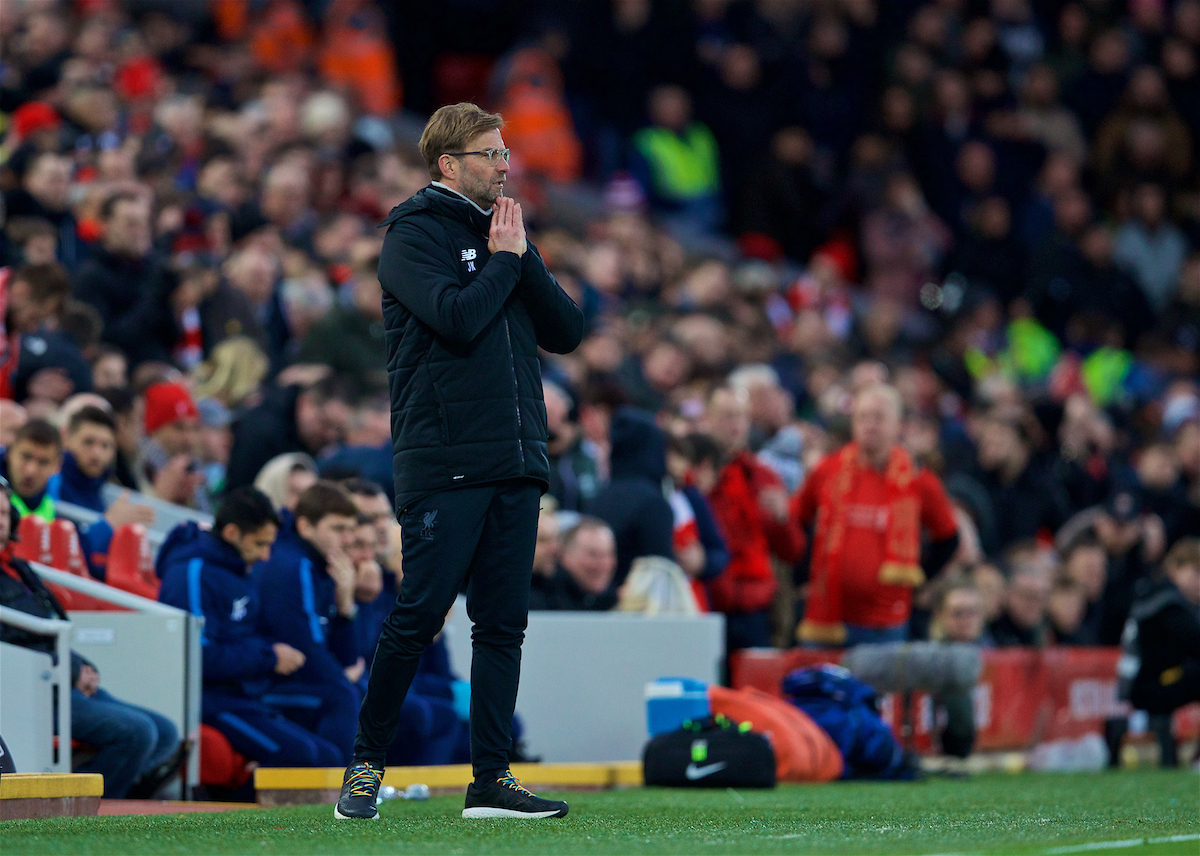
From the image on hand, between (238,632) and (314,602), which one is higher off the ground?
(314,602)

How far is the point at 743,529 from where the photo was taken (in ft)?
35.7

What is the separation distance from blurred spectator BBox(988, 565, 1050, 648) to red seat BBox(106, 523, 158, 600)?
6.13 m

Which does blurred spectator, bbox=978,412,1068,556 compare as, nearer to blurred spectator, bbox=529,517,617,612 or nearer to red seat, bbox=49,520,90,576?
blurred spectator, bbox=529,517,617,612

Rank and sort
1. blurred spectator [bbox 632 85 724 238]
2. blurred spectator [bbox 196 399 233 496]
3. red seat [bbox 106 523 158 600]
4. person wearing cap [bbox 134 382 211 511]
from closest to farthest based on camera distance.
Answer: red seat [bbox 106 523 158 600]
person wearing cap [bbox 134 382 211 511]
blurred spectator [bbox 196 399 233 496]
blurred spectator [bbox 632 85 724 238]

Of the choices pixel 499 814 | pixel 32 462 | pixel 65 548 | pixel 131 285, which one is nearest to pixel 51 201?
pixel 131 285

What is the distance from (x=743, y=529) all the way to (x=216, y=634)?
12.7ft

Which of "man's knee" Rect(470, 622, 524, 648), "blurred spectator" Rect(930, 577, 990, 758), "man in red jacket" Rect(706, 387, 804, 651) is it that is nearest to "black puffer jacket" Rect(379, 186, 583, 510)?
"man's knee" Rect(470, 622, 524, 648)

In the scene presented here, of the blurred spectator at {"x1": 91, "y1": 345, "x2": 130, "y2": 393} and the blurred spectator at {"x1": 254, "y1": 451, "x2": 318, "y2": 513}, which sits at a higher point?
the blurred spectator at {"x1": 91, "y1": 345, "x2": 130, "y2": 393}

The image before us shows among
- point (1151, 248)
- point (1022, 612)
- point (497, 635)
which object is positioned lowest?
point (497, 635)

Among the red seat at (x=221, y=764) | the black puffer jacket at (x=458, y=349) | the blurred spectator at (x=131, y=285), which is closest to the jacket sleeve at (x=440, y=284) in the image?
the black puffer jacket at (x=458, y=349)

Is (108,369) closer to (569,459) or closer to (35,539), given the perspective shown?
(35,539)

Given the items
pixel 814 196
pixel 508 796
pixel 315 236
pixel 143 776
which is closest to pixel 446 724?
pixel 143 776

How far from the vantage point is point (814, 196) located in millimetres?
19016

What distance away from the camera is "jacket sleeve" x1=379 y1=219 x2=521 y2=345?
5598 millimetres
